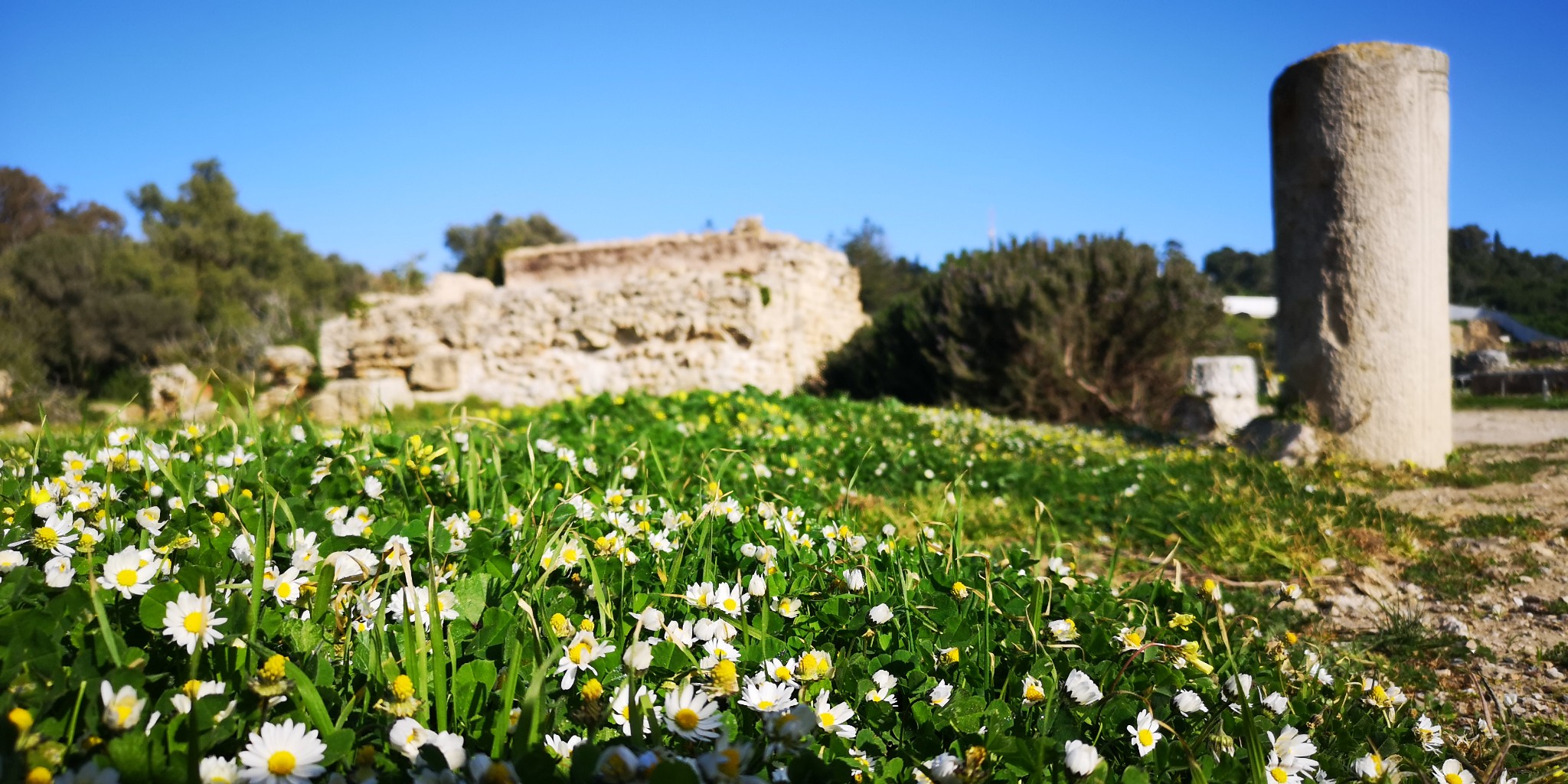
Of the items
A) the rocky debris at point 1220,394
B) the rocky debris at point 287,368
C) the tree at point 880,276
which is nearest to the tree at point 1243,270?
the tree at point 880,276

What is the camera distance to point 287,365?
11930 mm

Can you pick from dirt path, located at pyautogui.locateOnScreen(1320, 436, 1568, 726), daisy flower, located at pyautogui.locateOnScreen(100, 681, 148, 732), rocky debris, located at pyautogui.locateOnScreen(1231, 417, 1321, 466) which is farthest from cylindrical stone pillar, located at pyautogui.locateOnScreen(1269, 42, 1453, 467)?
daisy flower, located at pyautogui.locateOnScreen(100, 681, 148, 732)

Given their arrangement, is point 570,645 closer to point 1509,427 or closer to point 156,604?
point 156,604

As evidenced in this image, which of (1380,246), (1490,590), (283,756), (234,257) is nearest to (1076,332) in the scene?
(1380,246)

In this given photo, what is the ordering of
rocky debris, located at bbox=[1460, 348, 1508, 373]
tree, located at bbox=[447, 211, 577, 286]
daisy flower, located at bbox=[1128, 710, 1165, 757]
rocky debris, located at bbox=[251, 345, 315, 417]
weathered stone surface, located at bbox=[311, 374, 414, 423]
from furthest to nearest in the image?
tree, located at bbox=[447, 211, 577, 286], rocky debris, located at bbox=[1460, 348, 1508, 373], rocky debris, located at bbox=[251, 345, 315, 417], weathered stone surface, located at bbox=[311, 374, 414, 423], daisy flower, located at bbox=[1128, 710, 1165, 757]

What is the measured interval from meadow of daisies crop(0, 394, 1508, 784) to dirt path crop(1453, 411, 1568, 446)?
5869mm

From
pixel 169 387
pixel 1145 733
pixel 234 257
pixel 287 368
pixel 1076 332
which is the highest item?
pixel 234 257

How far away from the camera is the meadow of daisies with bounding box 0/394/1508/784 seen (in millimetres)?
1146

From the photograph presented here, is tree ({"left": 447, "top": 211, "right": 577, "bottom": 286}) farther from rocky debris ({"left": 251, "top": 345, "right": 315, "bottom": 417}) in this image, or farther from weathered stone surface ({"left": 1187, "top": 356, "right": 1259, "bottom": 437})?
weathered stone surface ({"left": 1187, "top": 356, "right": 1259, "bottom": 437})

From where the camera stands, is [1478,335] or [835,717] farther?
[1478,335]

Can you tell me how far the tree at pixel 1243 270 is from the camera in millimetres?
32812

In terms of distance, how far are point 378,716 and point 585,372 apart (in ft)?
35.8

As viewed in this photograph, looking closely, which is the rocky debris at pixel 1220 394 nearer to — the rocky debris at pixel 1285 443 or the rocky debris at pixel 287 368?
the rocky debris at pixel 1285 443

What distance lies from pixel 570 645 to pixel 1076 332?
27.6 ft
